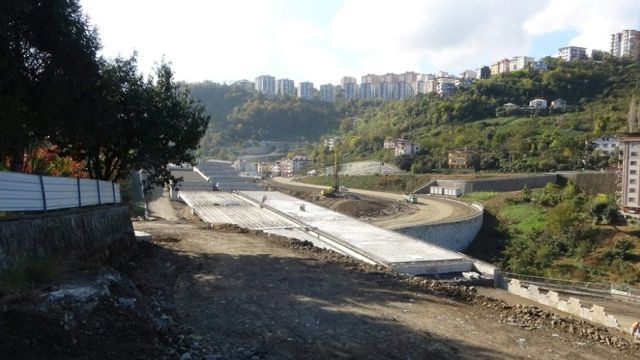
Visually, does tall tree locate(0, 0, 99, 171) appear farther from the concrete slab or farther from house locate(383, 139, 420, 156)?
house locate(383, 139, 420, 156)

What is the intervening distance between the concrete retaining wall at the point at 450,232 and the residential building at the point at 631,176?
A: 527 inches

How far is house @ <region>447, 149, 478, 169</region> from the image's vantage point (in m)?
70.4

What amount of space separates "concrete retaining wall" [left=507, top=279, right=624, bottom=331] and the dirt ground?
4.98m

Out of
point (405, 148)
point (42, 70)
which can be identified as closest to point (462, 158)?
point (405, 148)

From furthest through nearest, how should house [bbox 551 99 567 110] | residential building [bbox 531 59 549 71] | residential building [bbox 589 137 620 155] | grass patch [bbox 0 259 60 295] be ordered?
residential building [bbox 531 59 549 71], house [bbox 551 99 567 110], residential building [bbox 589 137 620 155], grass patch [bbox 0 259 60 295]

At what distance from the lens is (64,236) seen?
30.5 ft

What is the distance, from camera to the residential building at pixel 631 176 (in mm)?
41719

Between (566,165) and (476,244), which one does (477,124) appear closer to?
(566,165)

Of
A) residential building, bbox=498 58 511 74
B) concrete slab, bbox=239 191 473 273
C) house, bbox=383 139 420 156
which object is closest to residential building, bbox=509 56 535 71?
residential building, bbox=498 58 511 74

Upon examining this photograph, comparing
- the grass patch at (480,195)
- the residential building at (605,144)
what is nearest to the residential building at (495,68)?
the residential building at (605,144)

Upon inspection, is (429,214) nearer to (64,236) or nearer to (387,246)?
(387,246)

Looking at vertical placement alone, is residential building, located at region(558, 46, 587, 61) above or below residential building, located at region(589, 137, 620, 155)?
above

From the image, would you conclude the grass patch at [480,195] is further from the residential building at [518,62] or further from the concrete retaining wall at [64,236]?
the residential building at [518,62]

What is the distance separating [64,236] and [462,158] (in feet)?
220
